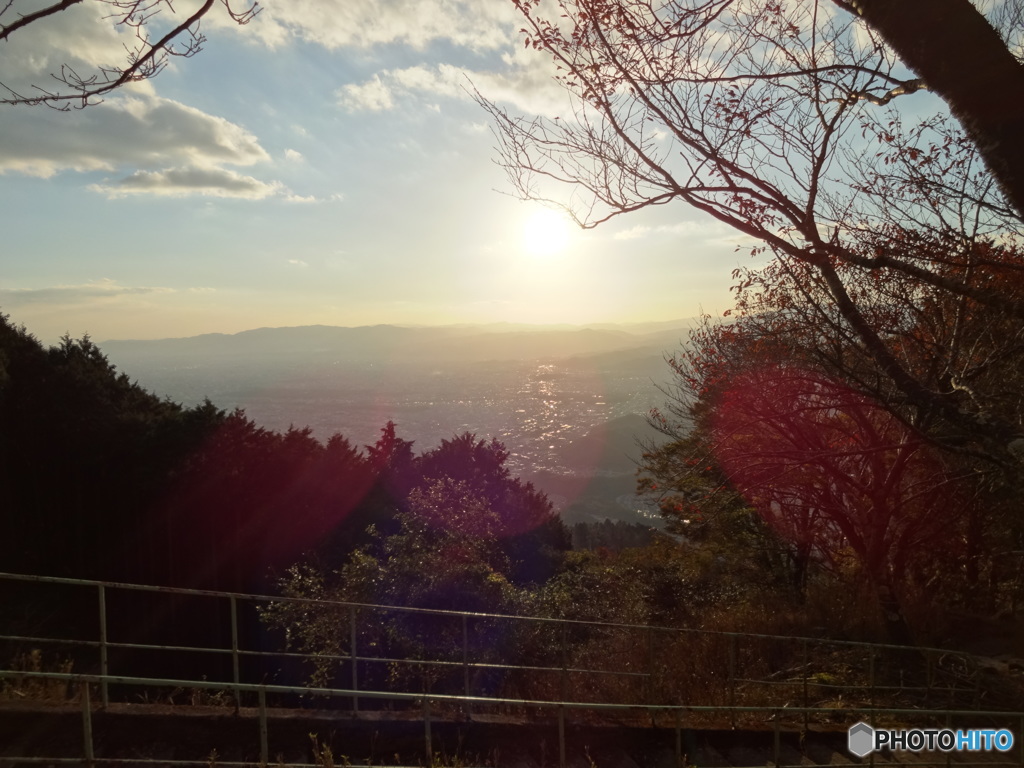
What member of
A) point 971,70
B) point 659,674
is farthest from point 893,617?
point 971,70

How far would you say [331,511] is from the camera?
17188 millimetres

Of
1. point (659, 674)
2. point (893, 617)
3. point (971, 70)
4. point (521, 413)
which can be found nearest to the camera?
point (971, 70)

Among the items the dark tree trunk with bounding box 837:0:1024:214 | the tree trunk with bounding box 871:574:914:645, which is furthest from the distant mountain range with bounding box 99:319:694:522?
the dark tree trunk with bounding box 837:0:1024:214

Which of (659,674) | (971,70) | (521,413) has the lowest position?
(521,413)

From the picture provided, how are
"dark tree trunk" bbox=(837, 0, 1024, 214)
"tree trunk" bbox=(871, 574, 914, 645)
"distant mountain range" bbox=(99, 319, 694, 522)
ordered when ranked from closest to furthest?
"dark tree trunk" bbox=(837, 0, 1024, 214)
"tree trunk" bbox=(871, 574, 914, 645)
"distant mountain range" bbox=(99, 319, 694, 522)

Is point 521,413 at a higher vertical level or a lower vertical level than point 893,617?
lower

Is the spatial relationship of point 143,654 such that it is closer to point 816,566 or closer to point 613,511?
point 816,566

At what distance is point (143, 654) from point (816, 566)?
15253 millimetres

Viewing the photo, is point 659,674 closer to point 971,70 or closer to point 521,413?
point 971,70

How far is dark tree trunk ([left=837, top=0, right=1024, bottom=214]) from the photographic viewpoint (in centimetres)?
283

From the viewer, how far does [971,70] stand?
9.43 feet

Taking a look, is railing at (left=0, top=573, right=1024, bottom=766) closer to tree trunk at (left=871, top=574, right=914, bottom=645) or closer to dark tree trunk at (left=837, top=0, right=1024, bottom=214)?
tree trunk at (left=871, top=574, right=914, bottom=645)

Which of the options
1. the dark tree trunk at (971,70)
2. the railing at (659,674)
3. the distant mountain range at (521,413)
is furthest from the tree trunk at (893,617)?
the distant mountain range at (521,413)

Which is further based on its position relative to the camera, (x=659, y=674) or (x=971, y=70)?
(x=659, y=674)
